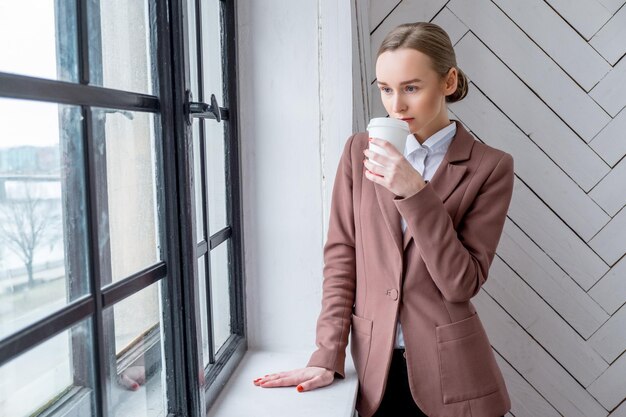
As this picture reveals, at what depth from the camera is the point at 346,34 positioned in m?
1.37

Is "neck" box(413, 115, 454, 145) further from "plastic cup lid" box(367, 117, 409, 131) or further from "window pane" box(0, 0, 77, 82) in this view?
"window pane" box(0, 0, 77, 82)

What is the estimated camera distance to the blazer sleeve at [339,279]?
4.09ft

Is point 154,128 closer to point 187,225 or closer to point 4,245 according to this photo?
point 187,225

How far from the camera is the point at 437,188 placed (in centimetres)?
122

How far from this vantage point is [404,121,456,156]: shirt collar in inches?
49.1

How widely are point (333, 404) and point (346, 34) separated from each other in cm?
78

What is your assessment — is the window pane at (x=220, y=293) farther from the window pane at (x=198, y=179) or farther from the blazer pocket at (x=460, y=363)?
the blazer pocket at (x=460, y=363)

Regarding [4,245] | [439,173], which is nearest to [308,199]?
[439,173]

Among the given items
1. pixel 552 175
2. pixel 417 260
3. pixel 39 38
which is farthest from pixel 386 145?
pixel 552 175

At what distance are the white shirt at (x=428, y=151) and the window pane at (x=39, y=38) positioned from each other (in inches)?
28.6

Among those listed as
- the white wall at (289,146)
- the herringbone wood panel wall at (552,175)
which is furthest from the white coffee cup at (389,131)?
the herringbone wood panel wall at (552,175)

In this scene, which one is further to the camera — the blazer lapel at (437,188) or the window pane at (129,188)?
the blazer lapel at (437,188)

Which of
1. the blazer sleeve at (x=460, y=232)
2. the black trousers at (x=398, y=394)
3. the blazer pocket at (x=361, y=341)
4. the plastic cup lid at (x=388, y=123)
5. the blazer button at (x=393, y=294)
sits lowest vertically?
the black trousers at (x=398, y=394)

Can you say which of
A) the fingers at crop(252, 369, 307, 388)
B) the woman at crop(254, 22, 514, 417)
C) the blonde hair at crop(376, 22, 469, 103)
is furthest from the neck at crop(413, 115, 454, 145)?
the fingers at crop(252, 369, 307, 388)
